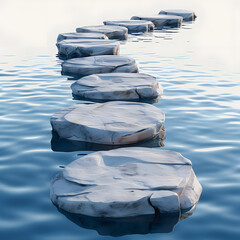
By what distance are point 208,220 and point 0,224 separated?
4.42 ft

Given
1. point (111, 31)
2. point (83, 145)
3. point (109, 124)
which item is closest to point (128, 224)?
point (83, 145)

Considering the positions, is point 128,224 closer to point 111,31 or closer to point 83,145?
point 83,145

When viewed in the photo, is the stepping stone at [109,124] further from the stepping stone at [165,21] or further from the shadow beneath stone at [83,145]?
the stepping stone at [165,21]

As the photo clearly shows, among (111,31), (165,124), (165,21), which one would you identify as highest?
(111,31)

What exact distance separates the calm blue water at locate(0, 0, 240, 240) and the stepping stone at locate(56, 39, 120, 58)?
0.35 m

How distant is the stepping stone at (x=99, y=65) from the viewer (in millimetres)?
7270

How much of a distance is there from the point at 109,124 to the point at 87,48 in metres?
4.38

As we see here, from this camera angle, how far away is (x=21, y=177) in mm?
3660

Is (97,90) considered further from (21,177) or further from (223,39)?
(223,39)

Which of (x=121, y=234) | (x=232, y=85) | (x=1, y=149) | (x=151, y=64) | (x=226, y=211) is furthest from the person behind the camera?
(x=151, y=64)

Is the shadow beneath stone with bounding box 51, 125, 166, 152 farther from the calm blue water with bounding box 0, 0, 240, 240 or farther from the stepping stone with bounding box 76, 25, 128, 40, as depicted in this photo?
the stepping stone with bounding box 76, 25, 128, 40

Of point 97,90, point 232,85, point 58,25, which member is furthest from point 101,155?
point 58,25

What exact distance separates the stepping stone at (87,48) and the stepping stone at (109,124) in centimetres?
376

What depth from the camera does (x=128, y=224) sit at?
9.70 ft
